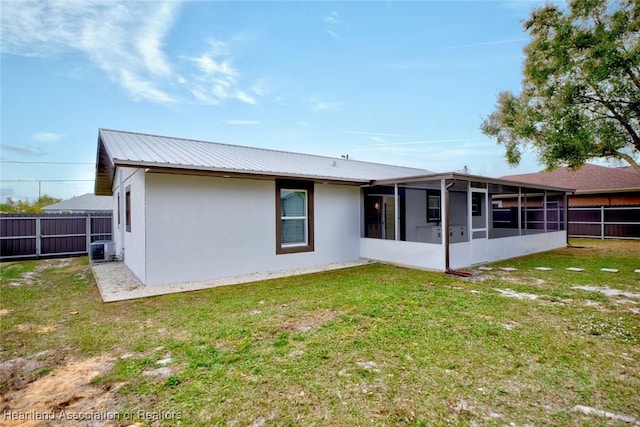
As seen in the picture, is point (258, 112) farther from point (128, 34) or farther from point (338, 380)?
point (338, 380)

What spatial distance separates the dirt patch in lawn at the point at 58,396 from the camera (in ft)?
8.06

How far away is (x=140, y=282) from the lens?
7145mm

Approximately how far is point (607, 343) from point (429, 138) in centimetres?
1536

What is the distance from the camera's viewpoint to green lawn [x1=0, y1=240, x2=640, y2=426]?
8.41 ft

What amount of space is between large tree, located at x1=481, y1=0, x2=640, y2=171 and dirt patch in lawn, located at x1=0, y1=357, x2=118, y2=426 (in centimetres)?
1307

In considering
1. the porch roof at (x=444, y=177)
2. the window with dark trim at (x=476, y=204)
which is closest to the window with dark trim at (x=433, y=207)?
the window with dark trim at (x=476, y=204)

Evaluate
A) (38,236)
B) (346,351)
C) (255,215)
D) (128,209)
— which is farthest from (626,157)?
(38,236)

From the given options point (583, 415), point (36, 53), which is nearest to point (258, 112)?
point (36, 53)

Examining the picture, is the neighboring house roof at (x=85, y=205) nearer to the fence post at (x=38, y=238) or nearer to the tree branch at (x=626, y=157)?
the fence post at (x=38, y=238)

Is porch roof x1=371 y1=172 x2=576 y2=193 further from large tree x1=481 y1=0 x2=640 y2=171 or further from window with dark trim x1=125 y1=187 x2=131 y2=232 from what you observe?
window with dark trim x1=125 y1=187 x2=131 y2=232

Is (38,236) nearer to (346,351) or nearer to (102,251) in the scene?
(102,251)

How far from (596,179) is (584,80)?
31.5 ft

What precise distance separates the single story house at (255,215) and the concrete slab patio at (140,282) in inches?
8.7

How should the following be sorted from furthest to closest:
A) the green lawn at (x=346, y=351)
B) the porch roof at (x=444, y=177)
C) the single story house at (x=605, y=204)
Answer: the single story house at (x=605, y=204)
the porch roof at (x=444, y=177)
the green lawn at (x=346, y=351)
